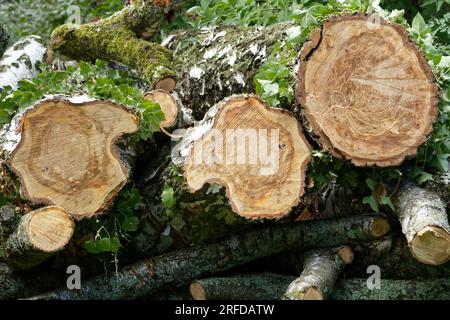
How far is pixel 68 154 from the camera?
314 centimetres

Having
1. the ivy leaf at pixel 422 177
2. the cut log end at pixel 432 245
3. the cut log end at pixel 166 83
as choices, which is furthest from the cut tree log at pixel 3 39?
the cut log end at pixel 432 245

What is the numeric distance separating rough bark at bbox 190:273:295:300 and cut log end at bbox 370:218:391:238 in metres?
0.42

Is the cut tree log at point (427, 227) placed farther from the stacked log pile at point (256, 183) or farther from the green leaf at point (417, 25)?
the green leaf at point (417, 25)

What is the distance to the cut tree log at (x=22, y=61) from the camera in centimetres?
455

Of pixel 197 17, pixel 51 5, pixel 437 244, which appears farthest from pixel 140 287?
pixel 51 5

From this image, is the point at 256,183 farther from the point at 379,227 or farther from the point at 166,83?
the point at 166,83

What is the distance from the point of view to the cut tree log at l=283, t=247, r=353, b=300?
298 cm

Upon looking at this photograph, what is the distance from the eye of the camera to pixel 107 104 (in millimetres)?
3213

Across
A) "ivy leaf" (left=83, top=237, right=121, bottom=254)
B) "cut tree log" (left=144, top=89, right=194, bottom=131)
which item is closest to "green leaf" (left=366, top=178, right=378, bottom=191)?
"cut tree log" (left=144, top=89, right=194, bottom=131)

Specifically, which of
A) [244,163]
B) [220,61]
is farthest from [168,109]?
[244,163]

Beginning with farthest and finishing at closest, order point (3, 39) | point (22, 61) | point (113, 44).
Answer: point (3, 39) < point (22, 61) < point (113, 44)

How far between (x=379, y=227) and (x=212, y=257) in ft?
2.38

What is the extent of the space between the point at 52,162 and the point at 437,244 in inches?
59.4
